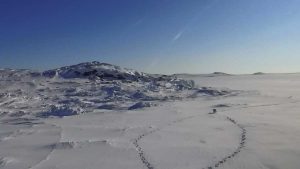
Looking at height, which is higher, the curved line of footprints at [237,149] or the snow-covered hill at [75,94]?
the snow-covered hill at [75,94]

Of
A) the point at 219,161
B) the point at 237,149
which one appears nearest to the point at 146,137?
the point at 237,149

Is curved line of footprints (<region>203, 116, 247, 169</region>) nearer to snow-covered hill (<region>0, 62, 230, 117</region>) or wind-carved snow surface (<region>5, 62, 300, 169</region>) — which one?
wind-carved snow surface (<region>5, 62, 300, 169</region>)

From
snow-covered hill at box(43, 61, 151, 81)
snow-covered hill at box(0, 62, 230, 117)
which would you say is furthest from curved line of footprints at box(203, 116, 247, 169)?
snow-covered hill at box(43, 61, 151, 81)

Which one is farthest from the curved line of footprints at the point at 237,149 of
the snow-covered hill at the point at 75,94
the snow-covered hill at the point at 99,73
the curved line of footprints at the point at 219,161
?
the snow-covered hill at the point at 99,73

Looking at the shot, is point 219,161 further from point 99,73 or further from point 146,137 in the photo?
point 99,73

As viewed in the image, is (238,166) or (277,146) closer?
(238,166)

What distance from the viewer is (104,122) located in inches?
634

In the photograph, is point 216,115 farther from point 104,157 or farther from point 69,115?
point 104,157

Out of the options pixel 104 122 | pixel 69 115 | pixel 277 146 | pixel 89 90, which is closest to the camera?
pixel 277 146

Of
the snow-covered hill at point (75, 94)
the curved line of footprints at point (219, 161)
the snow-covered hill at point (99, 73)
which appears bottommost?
the curved line of footprints at point (219, 161)

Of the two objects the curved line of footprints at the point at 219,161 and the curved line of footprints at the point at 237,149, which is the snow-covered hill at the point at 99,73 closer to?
the curved line of footprints at the point at 219,161

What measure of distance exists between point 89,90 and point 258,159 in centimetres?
2380

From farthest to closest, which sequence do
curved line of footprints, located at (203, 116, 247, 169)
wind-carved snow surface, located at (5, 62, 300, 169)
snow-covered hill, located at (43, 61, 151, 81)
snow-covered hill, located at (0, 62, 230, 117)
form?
snow-covered hill, located at (43, 61, 151, 81), snow-covered hill, located at (0, 62, 230, 117), wind-carved snow surface, located at (5, 62, 300, 169), curved line of footprints, located at (203, 116, 247, 169)

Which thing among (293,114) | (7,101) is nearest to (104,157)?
(293,114)
